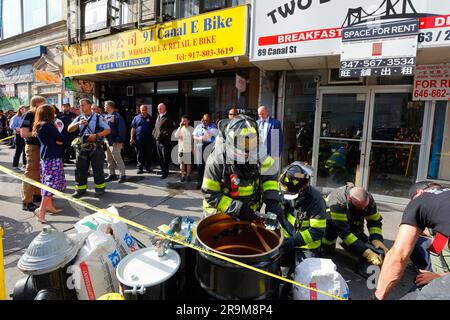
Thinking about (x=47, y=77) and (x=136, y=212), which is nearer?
(x=136, y=212)

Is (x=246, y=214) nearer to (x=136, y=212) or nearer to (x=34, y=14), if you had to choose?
(x=136, y=212)

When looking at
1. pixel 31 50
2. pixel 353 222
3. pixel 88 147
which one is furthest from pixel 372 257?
pixel 31 50

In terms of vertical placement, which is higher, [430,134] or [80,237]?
[430,134]

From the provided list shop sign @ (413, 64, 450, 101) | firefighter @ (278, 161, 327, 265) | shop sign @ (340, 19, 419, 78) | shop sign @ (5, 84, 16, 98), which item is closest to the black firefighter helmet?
firefighter @ (278, 161, 327, 265)

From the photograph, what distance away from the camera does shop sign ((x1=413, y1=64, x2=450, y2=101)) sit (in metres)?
4.49

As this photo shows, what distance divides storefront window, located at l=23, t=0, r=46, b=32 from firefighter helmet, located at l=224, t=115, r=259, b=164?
14.0m

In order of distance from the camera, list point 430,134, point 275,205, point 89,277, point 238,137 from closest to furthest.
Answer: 1. point 89,277
2. point 238,137
3. point 275,205
4. point 430,134

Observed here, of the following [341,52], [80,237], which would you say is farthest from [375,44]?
[80,237]

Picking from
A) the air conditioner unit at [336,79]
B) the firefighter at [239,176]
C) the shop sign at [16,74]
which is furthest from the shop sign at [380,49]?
the shop sign at [16,74]

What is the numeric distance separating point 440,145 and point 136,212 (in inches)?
220

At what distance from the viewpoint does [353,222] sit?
309cm

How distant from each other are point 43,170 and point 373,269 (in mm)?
4519
